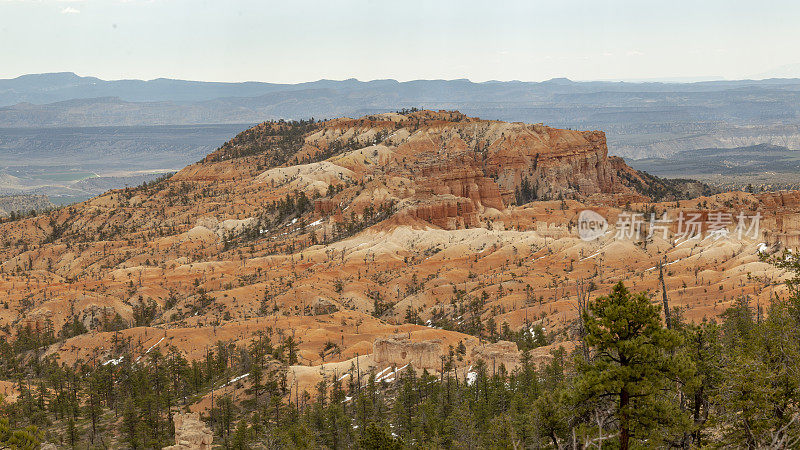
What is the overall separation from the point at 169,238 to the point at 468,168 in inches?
2432

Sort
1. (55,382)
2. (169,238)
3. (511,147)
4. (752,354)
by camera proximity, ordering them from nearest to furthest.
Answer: (752,354)
(55,382)
(169,238)
(511,147)

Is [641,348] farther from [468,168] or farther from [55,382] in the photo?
[468,168]

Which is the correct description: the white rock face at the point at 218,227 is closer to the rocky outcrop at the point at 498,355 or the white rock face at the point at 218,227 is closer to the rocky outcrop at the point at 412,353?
the rocky outcrop at the point at 412,353

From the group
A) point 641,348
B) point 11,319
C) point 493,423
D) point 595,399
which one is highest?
point 641,348

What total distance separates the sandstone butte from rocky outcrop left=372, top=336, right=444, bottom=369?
0.14m

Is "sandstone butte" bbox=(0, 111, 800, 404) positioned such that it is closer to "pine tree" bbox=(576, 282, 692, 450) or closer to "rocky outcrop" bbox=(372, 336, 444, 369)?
"rocky outcrop" bbox=(372, 336, 444, 369)

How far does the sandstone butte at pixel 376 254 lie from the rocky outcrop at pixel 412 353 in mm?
139

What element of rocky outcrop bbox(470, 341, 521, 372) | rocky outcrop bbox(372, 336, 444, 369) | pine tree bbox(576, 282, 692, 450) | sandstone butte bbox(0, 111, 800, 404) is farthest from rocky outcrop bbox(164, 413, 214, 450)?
pine tree bbox(576, 282, 692, 450)

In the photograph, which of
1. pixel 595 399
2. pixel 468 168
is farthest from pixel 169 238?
pixel 595 399

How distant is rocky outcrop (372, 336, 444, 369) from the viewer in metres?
67.8

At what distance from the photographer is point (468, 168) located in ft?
496

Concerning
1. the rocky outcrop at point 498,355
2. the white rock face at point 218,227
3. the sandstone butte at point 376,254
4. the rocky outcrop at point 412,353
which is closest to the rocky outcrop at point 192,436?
the sandstone butte at point 376,254

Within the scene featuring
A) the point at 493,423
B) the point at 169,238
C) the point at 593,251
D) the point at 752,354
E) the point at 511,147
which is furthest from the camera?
the point at 511,147

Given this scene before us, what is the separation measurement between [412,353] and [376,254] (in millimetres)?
53456
